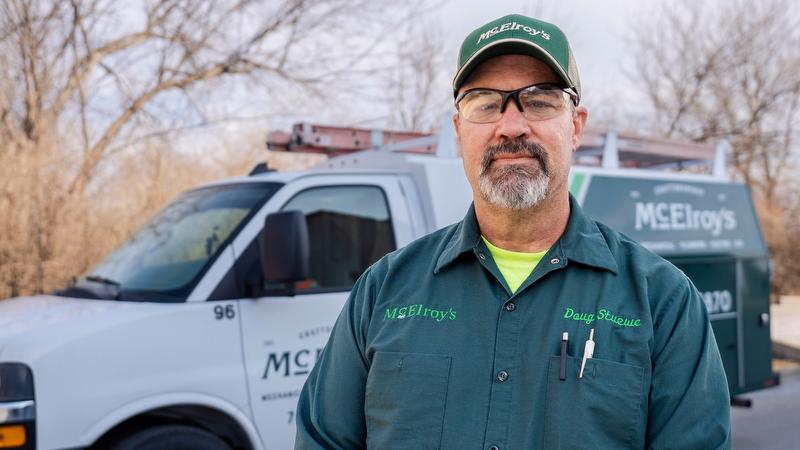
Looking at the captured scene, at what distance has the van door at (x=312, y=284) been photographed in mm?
3920

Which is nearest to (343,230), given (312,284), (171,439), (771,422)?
(312,284)

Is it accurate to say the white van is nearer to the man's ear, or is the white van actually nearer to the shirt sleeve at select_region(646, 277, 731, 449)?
the man's ear

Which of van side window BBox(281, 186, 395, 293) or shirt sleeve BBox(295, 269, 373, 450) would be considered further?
van side window BBox(281, 186, 395, 293)

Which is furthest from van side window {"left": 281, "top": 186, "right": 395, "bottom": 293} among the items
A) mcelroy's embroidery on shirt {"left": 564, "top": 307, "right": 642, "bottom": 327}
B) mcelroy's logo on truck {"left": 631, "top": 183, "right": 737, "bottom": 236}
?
mcelroy's embroidery on shirt {"left": 564, "top": 307, "right": 642, "bottom": 327}

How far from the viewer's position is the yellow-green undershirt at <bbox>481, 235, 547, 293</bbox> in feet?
6.38

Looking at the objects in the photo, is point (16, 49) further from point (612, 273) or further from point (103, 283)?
point (612, 273)

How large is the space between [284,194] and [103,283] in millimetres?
1124

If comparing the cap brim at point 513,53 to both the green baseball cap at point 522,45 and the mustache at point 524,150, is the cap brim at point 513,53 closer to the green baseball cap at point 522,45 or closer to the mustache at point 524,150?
the green baseball cap at point 522,45

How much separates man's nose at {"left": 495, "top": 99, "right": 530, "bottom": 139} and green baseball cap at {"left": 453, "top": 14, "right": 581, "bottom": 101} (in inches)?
5.1

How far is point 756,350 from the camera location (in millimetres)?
5953

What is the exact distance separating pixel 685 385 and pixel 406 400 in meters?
0.61

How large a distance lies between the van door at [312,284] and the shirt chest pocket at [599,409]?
2.45 metres

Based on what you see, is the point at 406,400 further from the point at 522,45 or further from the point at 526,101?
the point at 522,45

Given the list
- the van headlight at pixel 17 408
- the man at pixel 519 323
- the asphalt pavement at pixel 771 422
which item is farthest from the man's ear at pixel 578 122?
the asphalt pavement at pixel 771 422
